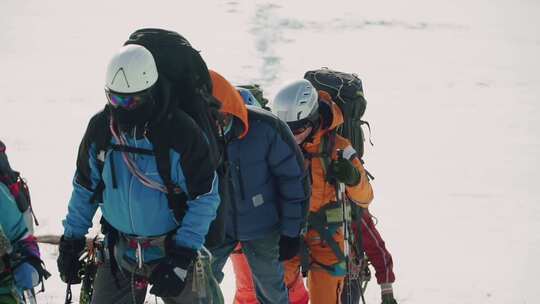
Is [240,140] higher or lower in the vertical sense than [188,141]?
lower

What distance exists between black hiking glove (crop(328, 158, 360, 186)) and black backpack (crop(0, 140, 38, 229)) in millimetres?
2388

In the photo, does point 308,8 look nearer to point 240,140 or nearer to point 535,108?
point 535,108

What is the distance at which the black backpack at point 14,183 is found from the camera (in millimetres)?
4562

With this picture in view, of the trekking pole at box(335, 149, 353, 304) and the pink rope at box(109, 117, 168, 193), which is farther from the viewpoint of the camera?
the trekking pole at box(335, 149, 353, 304)

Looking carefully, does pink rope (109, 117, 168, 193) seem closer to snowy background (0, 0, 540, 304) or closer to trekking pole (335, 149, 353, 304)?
trekking pole (335, 149, 353, 304)

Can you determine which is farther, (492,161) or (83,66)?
(83,66)

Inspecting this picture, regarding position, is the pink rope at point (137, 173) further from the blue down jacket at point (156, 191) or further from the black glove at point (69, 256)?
the black glove at point (69, 256)

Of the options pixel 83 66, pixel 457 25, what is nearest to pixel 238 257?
Answer: pixel 83 66

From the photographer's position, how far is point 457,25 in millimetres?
29203

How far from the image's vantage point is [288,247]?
561cm

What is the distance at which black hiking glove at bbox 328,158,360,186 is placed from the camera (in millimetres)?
5738

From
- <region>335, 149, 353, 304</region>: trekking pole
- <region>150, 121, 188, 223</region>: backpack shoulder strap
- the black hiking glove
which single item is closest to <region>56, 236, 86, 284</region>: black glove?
<region>150, 121, 188, 223</region>: backpack shoulder strap

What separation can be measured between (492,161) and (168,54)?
13207mm

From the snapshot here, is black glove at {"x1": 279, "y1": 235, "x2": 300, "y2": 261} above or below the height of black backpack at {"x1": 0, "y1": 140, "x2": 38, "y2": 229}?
below
